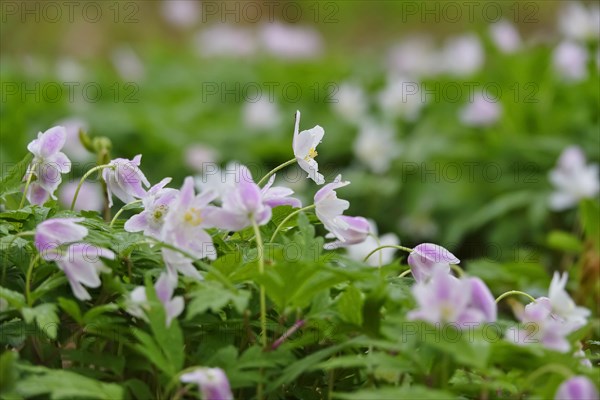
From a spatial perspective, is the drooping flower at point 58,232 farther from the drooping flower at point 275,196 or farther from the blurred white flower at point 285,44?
the blurred white flower at point 285,44

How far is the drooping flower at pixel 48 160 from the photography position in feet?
6.31

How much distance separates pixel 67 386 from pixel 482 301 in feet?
2.06

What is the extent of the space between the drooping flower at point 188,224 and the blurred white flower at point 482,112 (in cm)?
353

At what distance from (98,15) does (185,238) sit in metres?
9.75

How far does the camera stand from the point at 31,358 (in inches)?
63.4

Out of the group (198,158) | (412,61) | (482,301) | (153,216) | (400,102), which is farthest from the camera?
(412,61)

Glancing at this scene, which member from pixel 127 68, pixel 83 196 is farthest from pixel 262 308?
pixel 127 68

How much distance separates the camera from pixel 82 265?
1.55 m

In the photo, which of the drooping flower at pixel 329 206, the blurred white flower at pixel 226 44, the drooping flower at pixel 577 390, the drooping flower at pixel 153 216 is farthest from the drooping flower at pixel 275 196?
the blurred white flower at pixel 226 44

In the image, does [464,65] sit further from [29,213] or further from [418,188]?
[29,213]

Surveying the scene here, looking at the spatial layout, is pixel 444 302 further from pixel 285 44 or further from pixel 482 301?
pixel 285 44

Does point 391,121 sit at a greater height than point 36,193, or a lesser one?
lesser

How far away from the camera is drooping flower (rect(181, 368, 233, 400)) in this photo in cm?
142

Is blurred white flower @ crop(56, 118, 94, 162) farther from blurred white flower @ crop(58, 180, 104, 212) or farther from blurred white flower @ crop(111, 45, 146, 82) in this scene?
blurred white flower @ crop(111, 45, 146, 82)
